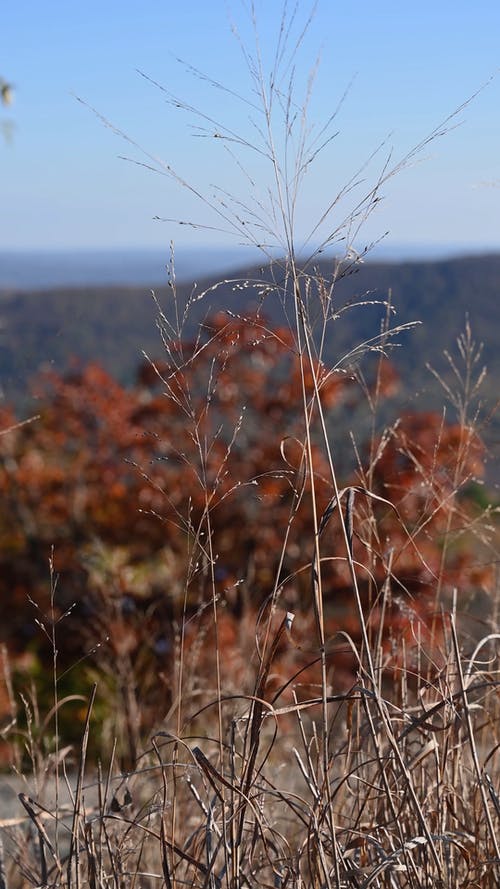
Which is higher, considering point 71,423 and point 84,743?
point 84,743

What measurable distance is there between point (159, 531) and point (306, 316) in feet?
17.3

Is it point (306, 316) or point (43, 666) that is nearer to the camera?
point (306, 316)

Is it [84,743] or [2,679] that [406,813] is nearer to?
[84,743]

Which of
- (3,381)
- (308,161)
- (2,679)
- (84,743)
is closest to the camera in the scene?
(84,743)

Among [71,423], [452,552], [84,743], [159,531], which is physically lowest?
[452,552]

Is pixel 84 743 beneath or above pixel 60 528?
above

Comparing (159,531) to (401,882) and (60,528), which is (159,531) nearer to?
(60,528)

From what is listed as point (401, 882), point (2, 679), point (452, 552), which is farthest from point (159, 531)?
point (401, 882)

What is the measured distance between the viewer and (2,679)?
6363 mm

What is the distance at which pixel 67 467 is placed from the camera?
7.71 metres

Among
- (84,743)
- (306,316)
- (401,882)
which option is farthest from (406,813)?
(306,316)

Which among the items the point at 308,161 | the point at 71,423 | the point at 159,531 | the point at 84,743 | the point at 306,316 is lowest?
the point at 159,531

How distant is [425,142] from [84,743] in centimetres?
92

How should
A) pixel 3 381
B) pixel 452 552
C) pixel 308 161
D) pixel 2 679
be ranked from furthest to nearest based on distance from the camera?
pixel 452 552, pixel 2 679, pixel 3 381, pixel 308 161
